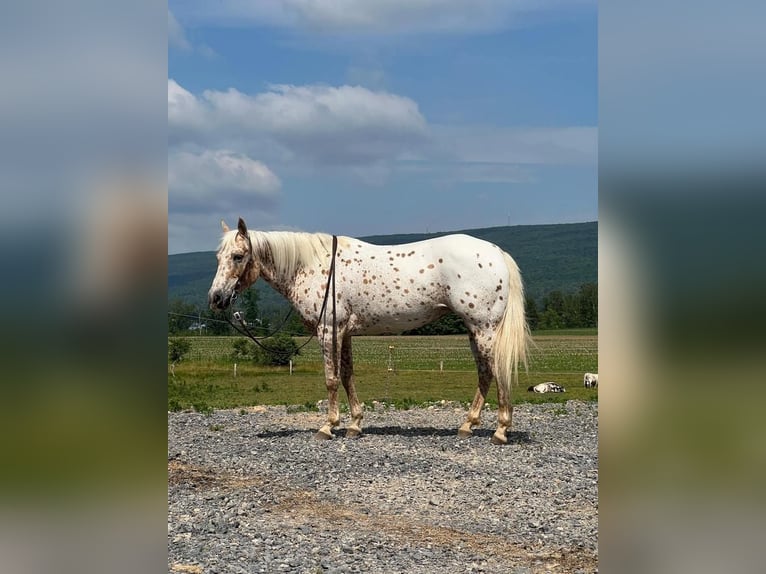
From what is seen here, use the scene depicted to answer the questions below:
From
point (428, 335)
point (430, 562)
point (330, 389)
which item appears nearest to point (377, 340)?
point (428, 335)

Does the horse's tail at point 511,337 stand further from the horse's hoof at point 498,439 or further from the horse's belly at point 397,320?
the horse's belly at point 397,320

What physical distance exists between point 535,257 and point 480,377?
161 m

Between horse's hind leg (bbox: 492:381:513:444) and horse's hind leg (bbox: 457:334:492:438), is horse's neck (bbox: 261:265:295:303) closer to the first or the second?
horse's hind leg (bbox: 457:334:492:438)

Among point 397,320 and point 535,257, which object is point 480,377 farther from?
point 535,257

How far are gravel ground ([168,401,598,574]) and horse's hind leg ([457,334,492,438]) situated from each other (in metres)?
0.20

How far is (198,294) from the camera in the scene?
145375 mm

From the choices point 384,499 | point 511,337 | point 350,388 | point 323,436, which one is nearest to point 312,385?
point 350,388

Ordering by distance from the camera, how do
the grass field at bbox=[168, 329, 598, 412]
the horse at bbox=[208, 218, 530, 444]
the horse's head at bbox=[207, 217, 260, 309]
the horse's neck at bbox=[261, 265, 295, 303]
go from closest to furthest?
the horse at bbox=[208, 218, 530, 444] < the horse's head at bbox=[207, 217, 260, 309] < the horse's neck at bbox=[261, 265, 295, 303] < the grass field at bbox=[168, 329, 598, 412]

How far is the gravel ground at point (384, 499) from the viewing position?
5.63m

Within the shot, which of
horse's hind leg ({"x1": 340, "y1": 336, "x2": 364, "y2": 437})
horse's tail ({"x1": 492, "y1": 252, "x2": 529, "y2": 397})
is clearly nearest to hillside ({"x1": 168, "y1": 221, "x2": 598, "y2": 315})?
horse's hind leg ({"x1": 340, "y1": 336, "x2": 364, "y2": 437})

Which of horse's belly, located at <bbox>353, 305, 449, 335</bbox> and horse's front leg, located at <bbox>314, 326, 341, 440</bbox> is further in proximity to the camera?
horse's front leg, located at <bbox>314, 326, 341, 440</bbox>

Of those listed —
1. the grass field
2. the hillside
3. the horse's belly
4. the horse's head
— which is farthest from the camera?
the hillside

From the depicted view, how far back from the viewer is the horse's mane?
413 inches

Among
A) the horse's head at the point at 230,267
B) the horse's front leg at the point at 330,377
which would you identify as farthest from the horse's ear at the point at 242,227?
the horse's front leg at the point at 330,377
